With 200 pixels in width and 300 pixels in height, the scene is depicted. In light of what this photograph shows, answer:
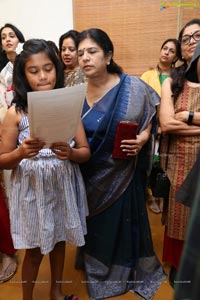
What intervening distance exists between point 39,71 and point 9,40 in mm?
988

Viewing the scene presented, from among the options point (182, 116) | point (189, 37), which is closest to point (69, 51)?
point (189, 37)

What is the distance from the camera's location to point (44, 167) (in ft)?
3.32

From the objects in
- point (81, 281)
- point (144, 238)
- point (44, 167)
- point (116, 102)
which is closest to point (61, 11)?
point (116, 102)

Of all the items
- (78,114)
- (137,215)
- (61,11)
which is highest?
(61,11)

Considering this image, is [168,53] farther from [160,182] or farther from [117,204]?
[117,204]

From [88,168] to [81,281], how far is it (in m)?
0.62

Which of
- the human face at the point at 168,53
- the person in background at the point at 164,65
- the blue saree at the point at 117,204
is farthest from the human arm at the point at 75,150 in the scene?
the human face at the point at 168,53

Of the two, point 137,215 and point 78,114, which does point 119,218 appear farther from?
point 78,114

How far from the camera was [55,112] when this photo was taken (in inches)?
33.3

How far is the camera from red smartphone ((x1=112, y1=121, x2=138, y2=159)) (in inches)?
46.3

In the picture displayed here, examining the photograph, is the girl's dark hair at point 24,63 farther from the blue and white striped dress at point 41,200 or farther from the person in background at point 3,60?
the person in background at point 3,60

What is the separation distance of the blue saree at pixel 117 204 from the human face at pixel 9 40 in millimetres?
876

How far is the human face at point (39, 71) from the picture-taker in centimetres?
96

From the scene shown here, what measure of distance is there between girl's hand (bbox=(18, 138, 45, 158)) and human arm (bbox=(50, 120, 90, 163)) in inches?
2.3
